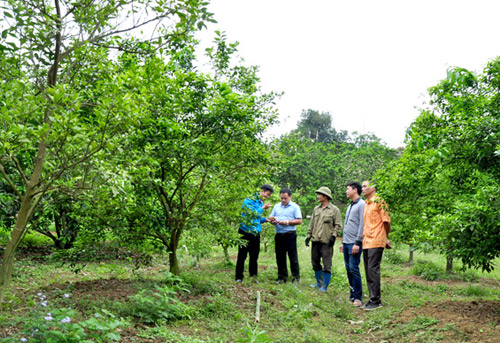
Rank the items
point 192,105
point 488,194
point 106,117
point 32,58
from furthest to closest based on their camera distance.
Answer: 1. point 192,105
2. point 488,194
3. point 32,58
4. point 106,117

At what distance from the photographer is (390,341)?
16.7 feet

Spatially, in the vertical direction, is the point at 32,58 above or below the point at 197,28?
below

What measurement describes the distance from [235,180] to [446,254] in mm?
3216

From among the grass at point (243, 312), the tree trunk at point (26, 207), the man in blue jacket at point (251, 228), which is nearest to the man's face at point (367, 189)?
the man in blue jacket at point (251, 228)

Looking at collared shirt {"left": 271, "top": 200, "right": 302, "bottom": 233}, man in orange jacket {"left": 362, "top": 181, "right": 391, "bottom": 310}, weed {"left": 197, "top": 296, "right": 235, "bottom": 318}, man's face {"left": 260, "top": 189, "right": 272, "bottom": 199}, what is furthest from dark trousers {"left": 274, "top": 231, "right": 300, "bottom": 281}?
weed {"left": 197, "top": 296, "right": 235, "bottom": 318}

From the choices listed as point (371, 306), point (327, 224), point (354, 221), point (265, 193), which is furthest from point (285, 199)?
point (371, 306)

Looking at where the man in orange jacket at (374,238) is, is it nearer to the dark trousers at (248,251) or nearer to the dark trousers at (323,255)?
the dark trousers at (323,255)

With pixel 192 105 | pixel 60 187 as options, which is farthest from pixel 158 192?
pixel 60 187

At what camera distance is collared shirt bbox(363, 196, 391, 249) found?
256 inches

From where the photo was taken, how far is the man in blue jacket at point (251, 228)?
21.6 ft

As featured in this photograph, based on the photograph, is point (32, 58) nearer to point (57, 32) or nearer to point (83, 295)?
point (57, 32)

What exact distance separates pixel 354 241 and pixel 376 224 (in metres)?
0.76

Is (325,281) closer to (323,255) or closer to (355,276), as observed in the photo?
(323,255)

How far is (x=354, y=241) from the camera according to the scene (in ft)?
23.6
